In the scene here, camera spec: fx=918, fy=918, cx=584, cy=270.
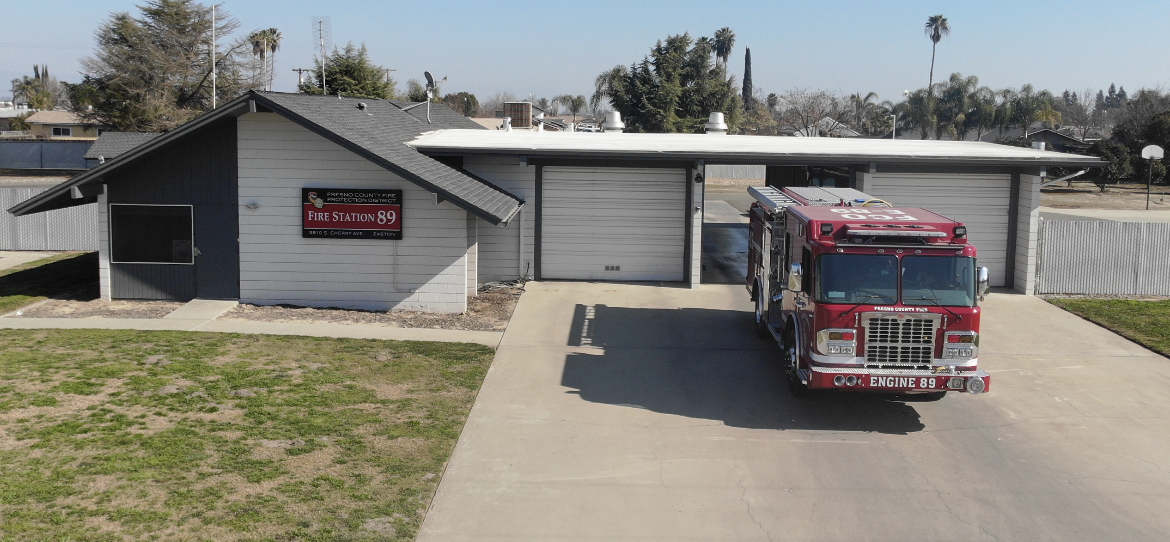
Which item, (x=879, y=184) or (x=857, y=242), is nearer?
(x=857, y=242)

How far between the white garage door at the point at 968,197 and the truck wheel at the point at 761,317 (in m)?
6.29

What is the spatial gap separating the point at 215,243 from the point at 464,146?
5375 millimetres

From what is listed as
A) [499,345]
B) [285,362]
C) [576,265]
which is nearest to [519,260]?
[576,265]

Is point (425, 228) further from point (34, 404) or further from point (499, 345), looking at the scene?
point (34, 404)

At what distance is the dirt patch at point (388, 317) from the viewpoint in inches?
657

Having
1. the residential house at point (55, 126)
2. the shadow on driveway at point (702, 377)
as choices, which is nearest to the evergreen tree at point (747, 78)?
the residential house at point (55, 126)

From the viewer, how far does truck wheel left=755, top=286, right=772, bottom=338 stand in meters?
15.3

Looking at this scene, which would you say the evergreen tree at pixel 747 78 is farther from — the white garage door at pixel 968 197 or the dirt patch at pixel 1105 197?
the white garage door at pixel 968 197

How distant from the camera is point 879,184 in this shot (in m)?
21.0

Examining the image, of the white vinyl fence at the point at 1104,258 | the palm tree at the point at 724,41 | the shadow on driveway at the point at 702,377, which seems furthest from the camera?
the palm tree at the point at 724,41

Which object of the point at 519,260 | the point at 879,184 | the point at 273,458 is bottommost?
the point at 273,458

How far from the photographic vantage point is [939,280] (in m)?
11.2

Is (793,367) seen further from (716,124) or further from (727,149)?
(716,124)

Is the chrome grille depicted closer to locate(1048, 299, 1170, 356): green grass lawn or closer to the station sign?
locate(1048, 299, 1170, 356): green grass lawn
